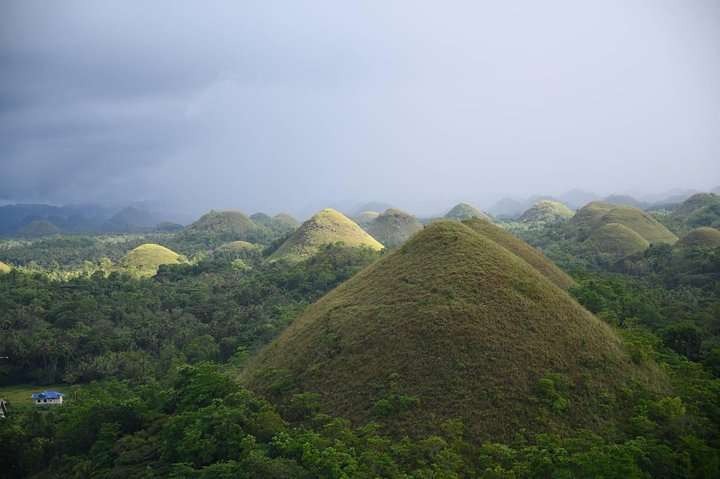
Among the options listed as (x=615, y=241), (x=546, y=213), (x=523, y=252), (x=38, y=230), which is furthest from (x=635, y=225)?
(x=38, y=230)

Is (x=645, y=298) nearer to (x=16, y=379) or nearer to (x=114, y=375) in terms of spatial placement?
(x=114, y=375)

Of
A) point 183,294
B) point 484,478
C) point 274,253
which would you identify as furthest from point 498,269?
point 274,253

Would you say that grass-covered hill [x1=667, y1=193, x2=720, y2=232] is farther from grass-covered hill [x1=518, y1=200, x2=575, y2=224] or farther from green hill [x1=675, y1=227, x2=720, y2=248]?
grass-covered hill [x1=518, y1=200, x2=575, y2=224]

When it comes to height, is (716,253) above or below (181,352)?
above

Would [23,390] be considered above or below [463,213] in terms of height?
below

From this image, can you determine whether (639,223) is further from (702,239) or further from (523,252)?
(523,252)

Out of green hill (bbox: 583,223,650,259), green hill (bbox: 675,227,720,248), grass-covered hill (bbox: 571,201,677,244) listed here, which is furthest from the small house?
grass-covered hill (bbox: 571,201,677,244)

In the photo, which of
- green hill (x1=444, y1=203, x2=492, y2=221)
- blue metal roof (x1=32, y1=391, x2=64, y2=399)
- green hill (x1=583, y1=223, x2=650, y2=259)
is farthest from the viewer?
green hill (x1=444, y1=203, x2=492, y2=221)
